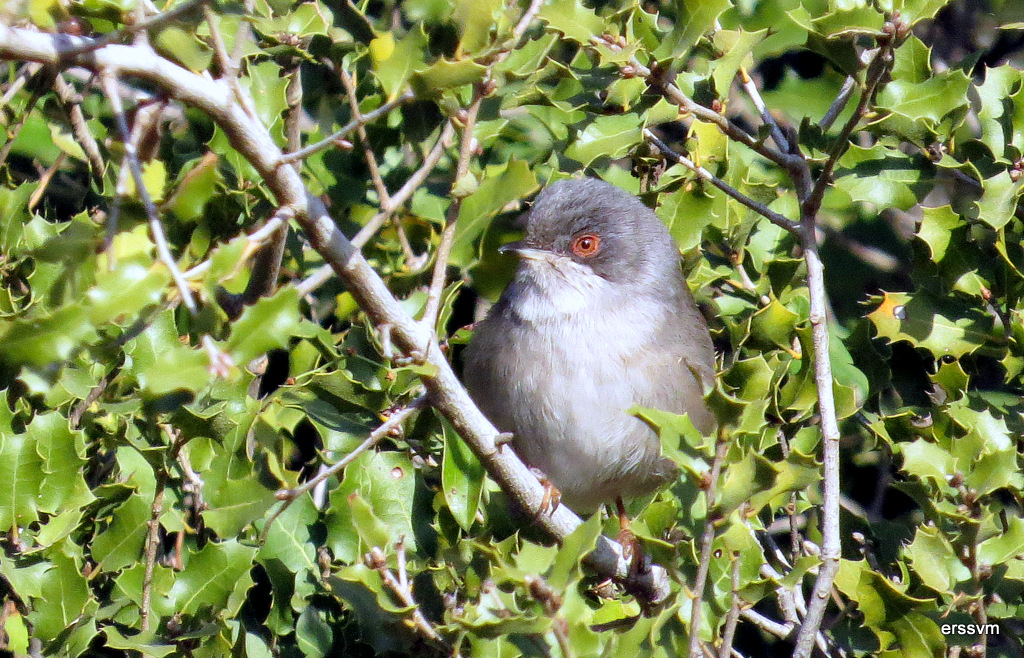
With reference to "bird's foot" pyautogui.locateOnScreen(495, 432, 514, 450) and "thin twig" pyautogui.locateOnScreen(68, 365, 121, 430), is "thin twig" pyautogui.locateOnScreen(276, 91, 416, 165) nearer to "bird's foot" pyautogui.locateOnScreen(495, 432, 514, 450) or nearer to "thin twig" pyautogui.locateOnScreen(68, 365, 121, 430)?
"bird's foot" pyautogui.locateOnScreen(495, 432, 514, 450)

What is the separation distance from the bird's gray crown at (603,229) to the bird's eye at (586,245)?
10mm

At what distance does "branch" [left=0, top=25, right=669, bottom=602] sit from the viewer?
2.10 m

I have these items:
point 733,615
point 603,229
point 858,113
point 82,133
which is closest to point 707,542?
point 733,615

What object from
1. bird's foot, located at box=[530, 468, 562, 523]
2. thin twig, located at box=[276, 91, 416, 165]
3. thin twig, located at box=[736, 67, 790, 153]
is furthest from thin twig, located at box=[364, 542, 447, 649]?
thin twig, located at box=[736, 67, 790, 153]

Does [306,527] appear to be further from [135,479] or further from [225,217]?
[225,217]

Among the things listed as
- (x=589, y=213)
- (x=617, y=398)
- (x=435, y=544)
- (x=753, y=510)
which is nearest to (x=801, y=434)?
(x=753, y=510)

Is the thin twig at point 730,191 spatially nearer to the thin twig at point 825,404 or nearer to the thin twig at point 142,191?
the thin twig at point 825,404

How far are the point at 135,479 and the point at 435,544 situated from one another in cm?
101

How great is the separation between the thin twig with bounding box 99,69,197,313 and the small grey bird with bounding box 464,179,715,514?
2249 millimetres

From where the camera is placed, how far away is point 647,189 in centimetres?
453

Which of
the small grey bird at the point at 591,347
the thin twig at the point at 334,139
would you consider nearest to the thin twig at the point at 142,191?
the thin twig at the point at 334,139

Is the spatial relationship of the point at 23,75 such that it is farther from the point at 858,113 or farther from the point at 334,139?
the point at 858,113

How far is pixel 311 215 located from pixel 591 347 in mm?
1957

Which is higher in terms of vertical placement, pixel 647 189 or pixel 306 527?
pixel 647 189
